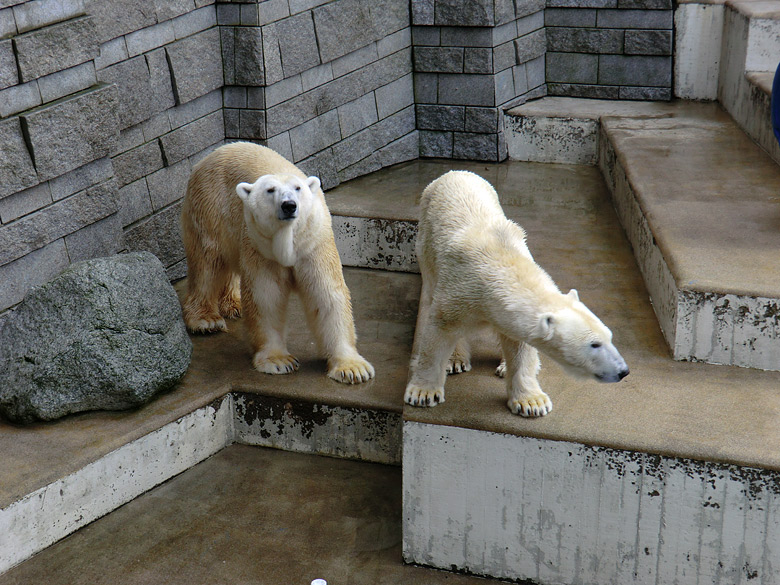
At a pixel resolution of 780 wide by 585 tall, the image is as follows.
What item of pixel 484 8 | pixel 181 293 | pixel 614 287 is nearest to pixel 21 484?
pixel 181 293

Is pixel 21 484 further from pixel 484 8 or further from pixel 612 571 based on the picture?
pixel 484 8

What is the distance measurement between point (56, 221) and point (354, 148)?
2.55m

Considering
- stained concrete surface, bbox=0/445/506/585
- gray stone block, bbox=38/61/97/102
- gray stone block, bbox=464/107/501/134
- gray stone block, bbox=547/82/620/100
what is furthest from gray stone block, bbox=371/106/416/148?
stained concrete surface, bbox=0/445/506/585

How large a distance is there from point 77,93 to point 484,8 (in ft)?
10.7

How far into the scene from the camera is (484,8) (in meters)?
6.04

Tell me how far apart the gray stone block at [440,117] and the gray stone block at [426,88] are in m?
0.05

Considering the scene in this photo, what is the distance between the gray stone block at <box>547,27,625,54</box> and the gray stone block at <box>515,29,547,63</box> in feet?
0.27

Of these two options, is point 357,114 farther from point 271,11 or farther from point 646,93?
point 646,93

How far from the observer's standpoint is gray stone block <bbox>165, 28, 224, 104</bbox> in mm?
4605

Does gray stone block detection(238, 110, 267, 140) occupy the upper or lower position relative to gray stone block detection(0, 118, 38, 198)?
lower

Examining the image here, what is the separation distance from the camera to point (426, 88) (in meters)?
6.42

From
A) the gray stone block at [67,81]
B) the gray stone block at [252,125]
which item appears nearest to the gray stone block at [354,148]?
the gray stone block at [252,125]

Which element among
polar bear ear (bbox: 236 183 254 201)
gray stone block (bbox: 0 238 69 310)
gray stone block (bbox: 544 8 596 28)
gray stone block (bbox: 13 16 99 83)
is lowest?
gray stone block (bbox: 0 238 69 310)

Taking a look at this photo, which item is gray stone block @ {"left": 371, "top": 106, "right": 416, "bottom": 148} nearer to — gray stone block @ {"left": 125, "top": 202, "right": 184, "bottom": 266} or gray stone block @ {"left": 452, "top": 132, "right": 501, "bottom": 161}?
gray stone block @ {"left": 452, "top": 132, "right": 501, "bottom": 161}
